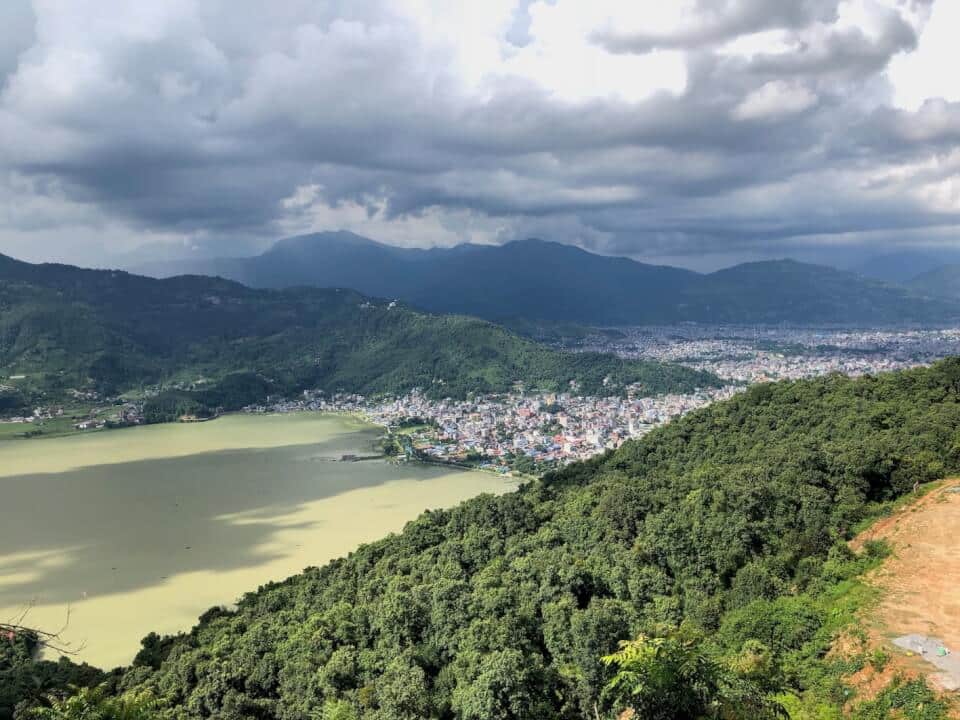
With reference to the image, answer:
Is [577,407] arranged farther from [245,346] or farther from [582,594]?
[245,346]

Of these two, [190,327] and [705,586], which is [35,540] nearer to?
[705,586]

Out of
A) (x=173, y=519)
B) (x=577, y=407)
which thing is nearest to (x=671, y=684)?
(x=173, y=519)

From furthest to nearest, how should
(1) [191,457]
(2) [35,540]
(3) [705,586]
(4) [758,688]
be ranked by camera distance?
(1) [191,457]
(2) [35,540]
(3) [705,586]
(4) [758,688]

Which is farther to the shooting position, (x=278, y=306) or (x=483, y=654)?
(x=278, y=306)

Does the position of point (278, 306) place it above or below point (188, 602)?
above

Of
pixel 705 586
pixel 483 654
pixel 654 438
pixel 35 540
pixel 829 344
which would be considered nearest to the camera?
pixel 483 654

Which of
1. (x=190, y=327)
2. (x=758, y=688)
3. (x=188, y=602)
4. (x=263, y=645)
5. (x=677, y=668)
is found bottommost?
(x=188, y=602)

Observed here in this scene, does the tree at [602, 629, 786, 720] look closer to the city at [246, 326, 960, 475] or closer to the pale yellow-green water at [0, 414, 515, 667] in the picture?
the pale yellow-green water at [0, 414, 515, 667]

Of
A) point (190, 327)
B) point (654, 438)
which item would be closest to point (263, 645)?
point (654, 438)
